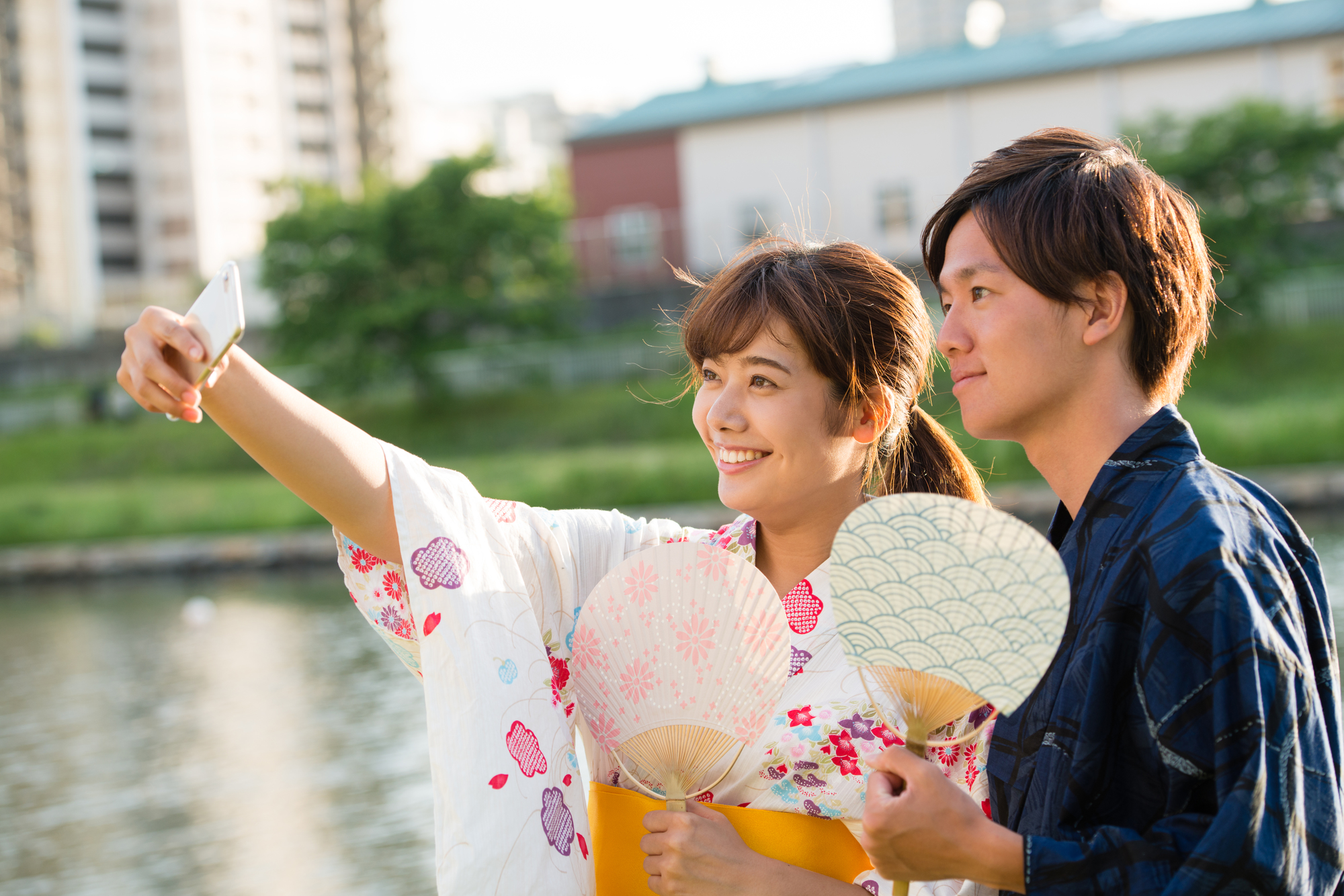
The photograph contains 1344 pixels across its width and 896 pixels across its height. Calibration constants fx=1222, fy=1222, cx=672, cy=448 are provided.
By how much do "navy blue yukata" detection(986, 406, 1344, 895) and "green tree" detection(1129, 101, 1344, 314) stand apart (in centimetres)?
1426

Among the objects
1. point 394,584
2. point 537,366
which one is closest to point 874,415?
point 394,584

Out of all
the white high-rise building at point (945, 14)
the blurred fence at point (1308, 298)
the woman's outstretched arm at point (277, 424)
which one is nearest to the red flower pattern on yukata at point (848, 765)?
the woman's outstretched arm at point (277, 424)

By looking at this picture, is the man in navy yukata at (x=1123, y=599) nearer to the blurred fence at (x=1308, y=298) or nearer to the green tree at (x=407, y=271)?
the blurred fence at (x=1308, y=298)

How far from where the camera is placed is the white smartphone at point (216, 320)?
3.71 ft

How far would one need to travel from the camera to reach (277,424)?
1339 millimetres

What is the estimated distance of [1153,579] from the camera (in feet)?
3.68

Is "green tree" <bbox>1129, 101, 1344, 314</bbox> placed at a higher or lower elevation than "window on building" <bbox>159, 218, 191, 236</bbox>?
lower

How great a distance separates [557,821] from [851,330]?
2.37ft

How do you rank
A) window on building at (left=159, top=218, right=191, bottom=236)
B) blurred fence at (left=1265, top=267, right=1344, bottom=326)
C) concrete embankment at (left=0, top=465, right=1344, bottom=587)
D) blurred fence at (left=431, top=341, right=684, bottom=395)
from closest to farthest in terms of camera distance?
1. concrete embankment at (left=0, top=465, right=1344, bottom=587)
2. blurred fence at (left=1265, top=267, right=1344, bottom=326)
3. blurred fence at (left=431, top=341, right=684, bottom=395)
4. window on building at (left=159, top=218, right=191, bottom=236)

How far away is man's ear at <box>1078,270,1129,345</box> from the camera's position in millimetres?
1268

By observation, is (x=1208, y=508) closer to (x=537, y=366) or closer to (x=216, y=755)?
(x=216, y=755)

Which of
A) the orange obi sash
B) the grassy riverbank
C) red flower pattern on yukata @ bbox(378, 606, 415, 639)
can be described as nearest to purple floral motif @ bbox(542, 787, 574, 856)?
the orange obi sash

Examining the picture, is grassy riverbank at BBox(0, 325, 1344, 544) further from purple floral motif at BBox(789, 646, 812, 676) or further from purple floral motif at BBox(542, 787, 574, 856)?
purple floral motif at BBox(542, 787, 574, 856)

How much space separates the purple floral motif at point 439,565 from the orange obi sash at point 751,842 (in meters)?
0.37
